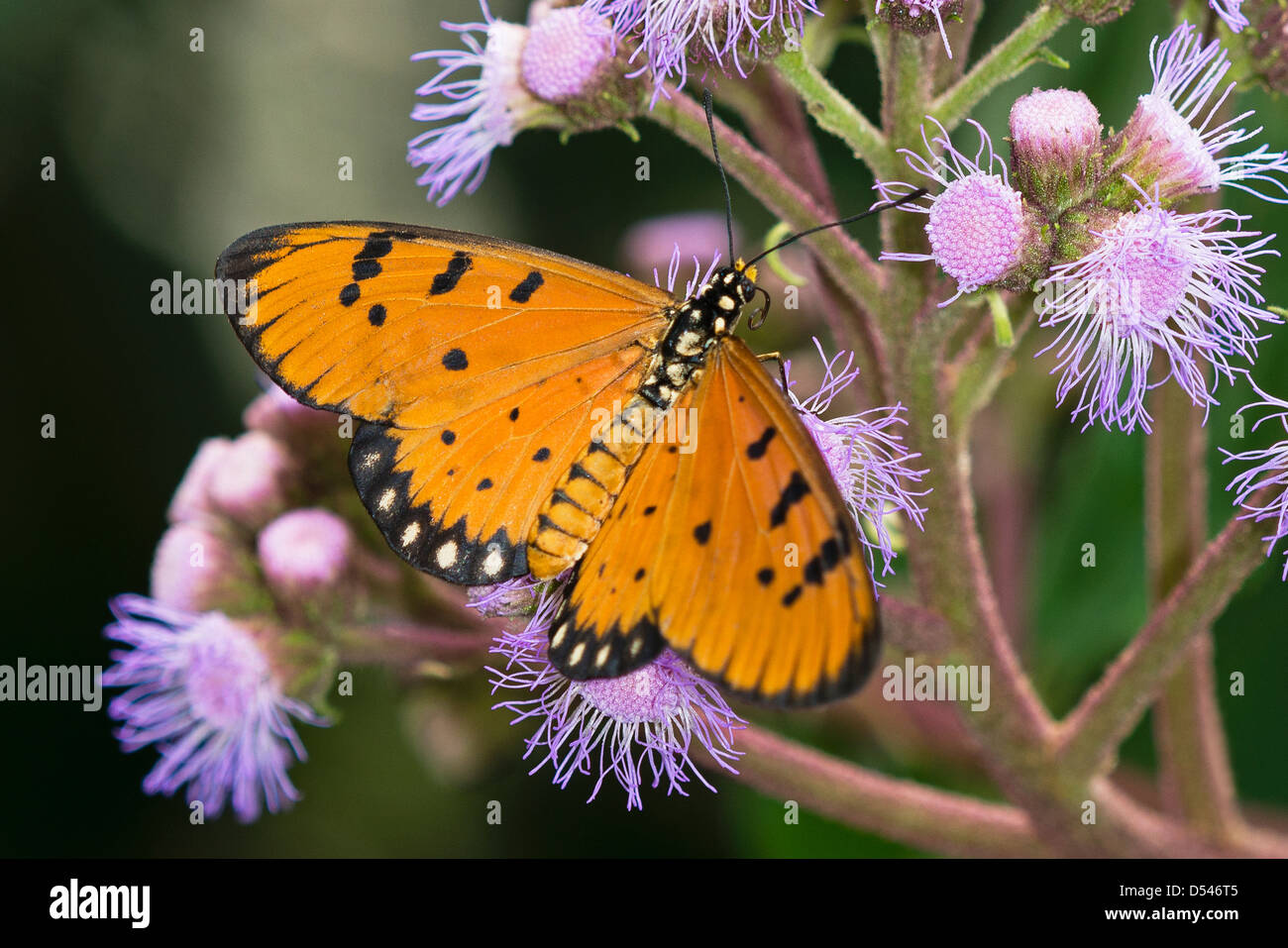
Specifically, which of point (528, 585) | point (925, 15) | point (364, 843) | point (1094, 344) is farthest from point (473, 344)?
point (364, 843)

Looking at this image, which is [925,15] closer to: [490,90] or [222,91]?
[490,90]

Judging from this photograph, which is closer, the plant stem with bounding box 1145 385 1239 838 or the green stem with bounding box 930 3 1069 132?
the green stem with bounding box 930 3 1069 132

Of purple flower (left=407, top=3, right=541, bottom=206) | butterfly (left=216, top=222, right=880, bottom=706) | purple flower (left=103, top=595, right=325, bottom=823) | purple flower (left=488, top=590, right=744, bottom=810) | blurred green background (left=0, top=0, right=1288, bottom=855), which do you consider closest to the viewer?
butterfly (left=216, top=222, right=880, bottom=706)

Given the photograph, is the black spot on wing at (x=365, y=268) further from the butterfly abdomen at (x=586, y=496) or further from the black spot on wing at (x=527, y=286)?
the butterfly abdomen at (x=586, y=496)

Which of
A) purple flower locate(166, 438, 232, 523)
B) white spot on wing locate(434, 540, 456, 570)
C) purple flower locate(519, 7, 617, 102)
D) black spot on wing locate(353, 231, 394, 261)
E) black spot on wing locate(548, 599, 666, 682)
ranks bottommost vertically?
black spot on wing locate(548, 599, 666, 682)

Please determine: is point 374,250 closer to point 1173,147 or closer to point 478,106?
point 478,106

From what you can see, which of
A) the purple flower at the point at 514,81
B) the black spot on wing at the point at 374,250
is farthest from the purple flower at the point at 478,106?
the black spot on wing at the point at 374,250

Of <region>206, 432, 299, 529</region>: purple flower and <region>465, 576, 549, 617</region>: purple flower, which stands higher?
<region>206, 432, 299, 529</region>: purple flower

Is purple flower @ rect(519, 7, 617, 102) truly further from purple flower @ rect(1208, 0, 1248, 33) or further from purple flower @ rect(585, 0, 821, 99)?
purple flower @ rect(1208, 0, 1248, 33)

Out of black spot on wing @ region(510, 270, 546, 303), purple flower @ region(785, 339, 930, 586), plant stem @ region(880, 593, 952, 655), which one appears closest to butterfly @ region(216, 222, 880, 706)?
black spot on wing @ region(510, 270, 546, 303)
